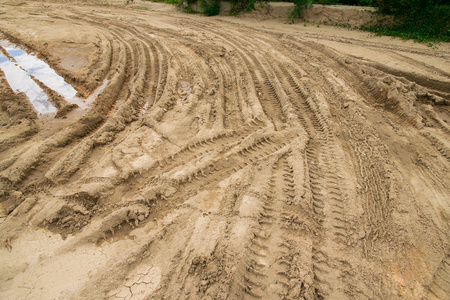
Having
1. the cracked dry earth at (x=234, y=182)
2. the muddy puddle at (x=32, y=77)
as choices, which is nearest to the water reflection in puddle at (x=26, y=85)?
the muddy puddle at (x=32, y=77)

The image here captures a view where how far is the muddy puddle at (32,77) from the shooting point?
550cm

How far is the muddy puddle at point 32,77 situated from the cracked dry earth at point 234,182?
0.27 m

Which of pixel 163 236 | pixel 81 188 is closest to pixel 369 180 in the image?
pixel 163 236

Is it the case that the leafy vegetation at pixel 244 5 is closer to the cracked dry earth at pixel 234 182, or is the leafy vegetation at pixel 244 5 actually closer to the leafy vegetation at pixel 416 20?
the leafy vegetation at pixel 416 20

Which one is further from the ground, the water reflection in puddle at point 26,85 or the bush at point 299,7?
the bush at point 299,7

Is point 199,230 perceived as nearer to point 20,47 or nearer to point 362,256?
point 362,256

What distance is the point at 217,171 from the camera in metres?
3.64

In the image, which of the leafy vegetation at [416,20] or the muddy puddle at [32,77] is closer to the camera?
the muddy puddle at [32,77]

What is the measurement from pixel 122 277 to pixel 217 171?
1926 mm

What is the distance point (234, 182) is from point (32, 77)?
284 inches

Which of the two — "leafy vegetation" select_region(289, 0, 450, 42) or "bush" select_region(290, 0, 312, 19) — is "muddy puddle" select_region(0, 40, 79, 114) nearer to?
"bush" select_region(290, 0, 312, 19)

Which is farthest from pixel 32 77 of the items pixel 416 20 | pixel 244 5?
pixel 416 20

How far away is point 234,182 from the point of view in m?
3.42

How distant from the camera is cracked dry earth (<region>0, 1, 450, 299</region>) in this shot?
2387 mm
